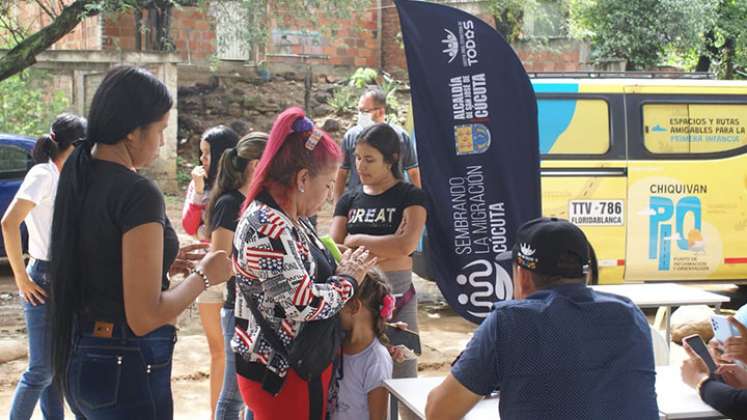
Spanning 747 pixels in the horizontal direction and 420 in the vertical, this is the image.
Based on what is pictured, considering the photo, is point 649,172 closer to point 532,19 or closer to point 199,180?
point 199,180

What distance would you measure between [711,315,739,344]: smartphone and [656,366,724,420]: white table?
24cm

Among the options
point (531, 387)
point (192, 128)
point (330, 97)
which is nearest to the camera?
point (531, 387)

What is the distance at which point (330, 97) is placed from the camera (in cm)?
1897

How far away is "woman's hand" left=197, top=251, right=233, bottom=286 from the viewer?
9.25ft

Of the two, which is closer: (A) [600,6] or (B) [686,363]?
(B) [686,363]

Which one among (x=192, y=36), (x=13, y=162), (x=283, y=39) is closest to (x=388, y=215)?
(x=13, y=162)

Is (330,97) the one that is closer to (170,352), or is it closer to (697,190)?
(697,190)

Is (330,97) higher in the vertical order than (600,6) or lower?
lower

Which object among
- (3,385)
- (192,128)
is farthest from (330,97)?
(3,385)

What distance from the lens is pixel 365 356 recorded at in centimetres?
348

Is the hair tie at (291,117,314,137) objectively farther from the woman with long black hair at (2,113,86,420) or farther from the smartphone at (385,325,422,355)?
the woman with long black hair at (2,113,86,420)

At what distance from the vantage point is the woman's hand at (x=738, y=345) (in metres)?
A: 3.29

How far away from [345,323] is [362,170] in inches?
44.5

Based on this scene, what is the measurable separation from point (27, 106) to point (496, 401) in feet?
41.5
